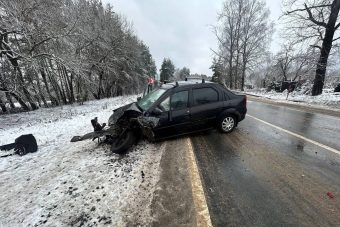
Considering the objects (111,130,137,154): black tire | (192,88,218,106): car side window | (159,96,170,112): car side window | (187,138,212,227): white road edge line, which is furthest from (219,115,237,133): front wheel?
(111,130,137,154): black tire

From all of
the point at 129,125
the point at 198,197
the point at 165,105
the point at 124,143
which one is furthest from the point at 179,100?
the point at 198,197

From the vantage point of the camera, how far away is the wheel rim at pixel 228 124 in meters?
7.47

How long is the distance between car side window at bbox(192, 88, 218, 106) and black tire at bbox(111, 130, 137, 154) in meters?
2.08

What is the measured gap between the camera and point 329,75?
28844 millimetres

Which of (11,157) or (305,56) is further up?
(305,56)

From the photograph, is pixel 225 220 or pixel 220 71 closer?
pixel 225 220

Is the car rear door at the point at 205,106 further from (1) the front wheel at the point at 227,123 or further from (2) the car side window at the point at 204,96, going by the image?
(1) the front wheel at the point at 227,123

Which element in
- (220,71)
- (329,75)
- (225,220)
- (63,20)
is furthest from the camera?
(220,71)

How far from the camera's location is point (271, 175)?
15.0 ft

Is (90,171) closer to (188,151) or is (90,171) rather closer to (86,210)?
(86,210)

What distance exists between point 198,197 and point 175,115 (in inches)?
125

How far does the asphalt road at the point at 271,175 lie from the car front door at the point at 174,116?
2.04 ft

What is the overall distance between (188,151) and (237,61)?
36929 mm

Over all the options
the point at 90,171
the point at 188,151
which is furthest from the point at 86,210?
the point at 188,151
